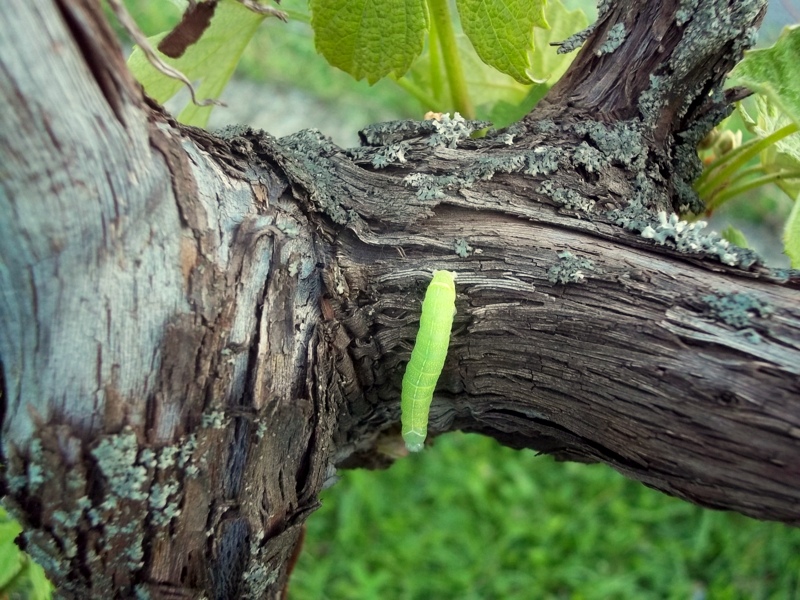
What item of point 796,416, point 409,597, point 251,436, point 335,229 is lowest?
point 409,597

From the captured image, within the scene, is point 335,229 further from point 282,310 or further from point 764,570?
point 764,570

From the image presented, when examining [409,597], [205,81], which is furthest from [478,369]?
[409,597]

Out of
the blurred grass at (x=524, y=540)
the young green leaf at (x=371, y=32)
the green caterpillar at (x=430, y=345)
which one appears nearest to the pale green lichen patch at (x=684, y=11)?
the young green leaf at (x=371, y=32)

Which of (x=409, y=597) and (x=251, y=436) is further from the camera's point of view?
(x=409, y=597)

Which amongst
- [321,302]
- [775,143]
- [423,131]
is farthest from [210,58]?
[775,143]

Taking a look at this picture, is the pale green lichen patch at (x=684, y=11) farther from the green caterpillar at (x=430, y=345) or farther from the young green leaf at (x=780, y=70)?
the green caterpillar at (x=430, y=345)

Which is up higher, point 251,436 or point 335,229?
point 335,229
